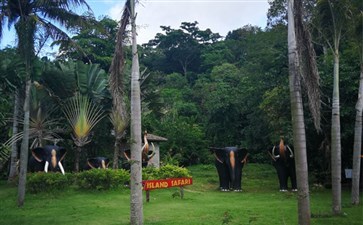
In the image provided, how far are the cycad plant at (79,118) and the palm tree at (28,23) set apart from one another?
20.2 ft

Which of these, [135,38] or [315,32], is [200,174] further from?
[135,38]

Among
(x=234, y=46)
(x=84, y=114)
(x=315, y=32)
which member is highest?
(x=234, y=46)

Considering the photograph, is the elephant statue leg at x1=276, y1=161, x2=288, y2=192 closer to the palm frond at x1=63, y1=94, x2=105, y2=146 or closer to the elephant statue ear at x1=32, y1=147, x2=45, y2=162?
the palm frond at x1=63, y1=94, x2=105, y2=146

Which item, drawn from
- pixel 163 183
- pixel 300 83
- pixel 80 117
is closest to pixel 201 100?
pixel 80 117

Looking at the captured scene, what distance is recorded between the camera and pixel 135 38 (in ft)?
32.8

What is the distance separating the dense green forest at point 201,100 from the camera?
1683cm

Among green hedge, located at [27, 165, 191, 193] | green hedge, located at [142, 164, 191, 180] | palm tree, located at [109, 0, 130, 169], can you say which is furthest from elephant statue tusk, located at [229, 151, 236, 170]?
palm tree, located at [109, 0, 130, 169]

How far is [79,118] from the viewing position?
2102cm

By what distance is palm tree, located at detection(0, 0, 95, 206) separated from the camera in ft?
45.7

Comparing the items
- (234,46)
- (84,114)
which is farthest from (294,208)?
(234,46)

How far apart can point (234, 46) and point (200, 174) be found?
29595 millimetres

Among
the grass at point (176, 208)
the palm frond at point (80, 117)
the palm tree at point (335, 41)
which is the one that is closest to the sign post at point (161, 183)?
the grass at point (176, 208)

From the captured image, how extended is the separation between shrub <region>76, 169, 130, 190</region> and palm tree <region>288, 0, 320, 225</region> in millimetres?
9307

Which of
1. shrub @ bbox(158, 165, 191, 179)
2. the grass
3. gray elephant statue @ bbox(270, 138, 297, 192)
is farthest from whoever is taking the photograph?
gray elephant statue @ bbox(270, 138, 297, 192)
